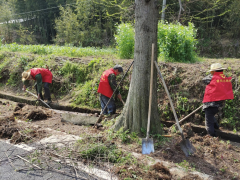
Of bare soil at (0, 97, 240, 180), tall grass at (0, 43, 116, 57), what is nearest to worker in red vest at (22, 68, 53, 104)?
bare soil at (0, 97, 240, 180)

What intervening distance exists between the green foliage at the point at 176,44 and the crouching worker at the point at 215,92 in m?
2.58

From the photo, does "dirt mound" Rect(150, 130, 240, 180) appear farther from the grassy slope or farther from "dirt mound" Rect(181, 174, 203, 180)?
the grassy slope

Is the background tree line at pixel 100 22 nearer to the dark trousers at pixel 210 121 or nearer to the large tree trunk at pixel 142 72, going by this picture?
the large tree trunk at pixel 142 72

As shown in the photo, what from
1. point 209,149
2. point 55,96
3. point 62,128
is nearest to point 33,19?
point 55,96

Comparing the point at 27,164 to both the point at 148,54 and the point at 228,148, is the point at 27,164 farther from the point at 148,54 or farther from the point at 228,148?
the point at 228,148

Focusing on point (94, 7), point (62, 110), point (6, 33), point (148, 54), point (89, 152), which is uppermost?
point (94, 7)

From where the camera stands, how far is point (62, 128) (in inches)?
214

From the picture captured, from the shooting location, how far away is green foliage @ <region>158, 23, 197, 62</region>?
7.15m

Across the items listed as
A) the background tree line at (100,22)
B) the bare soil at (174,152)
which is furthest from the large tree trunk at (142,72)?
the background tree line at (100,22)

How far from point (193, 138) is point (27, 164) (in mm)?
3647

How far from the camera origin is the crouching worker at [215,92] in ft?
14.9

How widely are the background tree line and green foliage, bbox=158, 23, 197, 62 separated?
101 cm

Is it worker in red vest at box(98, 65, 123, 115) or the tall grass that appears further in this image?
the tall grass

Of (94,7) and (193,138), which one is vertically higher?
Result: (94,7)
